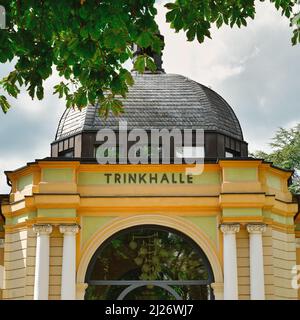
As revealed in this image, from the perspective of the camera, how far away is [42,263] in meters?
17.3

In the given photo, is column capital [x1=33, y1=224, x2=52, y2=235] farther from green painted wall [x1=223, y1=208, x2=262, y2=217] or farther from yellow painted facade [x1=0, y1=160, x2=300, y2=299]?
green painted wall [x1=223, y1=208, x2=262, y2=217]

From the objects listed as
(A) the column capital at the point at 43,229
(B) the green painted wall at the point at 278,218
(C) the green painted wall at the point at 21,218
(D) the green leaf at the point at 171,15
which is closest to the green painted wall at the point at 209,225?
(B) the green painted wall at the point at 278,218

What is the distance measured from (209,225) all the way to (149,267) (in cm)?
213

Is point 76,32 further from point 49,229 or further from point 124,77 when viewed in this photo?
point 49,229

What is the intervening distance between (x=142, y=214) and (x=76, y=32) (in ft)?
35.5

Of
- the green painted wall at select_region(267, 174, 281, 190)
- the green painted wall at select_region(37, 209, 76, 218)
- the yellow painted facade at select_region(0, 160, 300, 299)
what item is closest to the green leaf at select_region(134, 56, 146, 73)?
the yellow painted facade at select_region(0, 160, 300, 299)

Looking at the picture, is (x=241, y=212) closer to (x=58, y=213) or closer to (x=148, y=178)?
(x=148, y=178)

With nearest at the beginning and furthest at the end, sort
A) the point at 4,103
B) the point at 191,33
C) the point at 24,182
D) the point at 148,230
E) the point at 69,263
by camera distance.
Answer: the point at 191,33
the point at 4,103
the point at 69,263
the point at 148,230
the point at 24,182

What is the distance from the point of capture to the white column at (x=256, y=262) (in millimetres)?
17136

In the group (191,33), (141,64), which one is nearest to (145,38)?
(191,33)

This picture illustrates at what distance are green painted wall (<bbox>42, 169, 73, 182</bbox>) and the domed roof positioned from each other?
2.46 metres

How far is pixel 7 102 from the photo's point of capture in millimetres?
9312

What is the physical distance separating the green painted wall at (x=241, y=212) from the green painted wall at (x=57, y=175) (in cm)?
412
